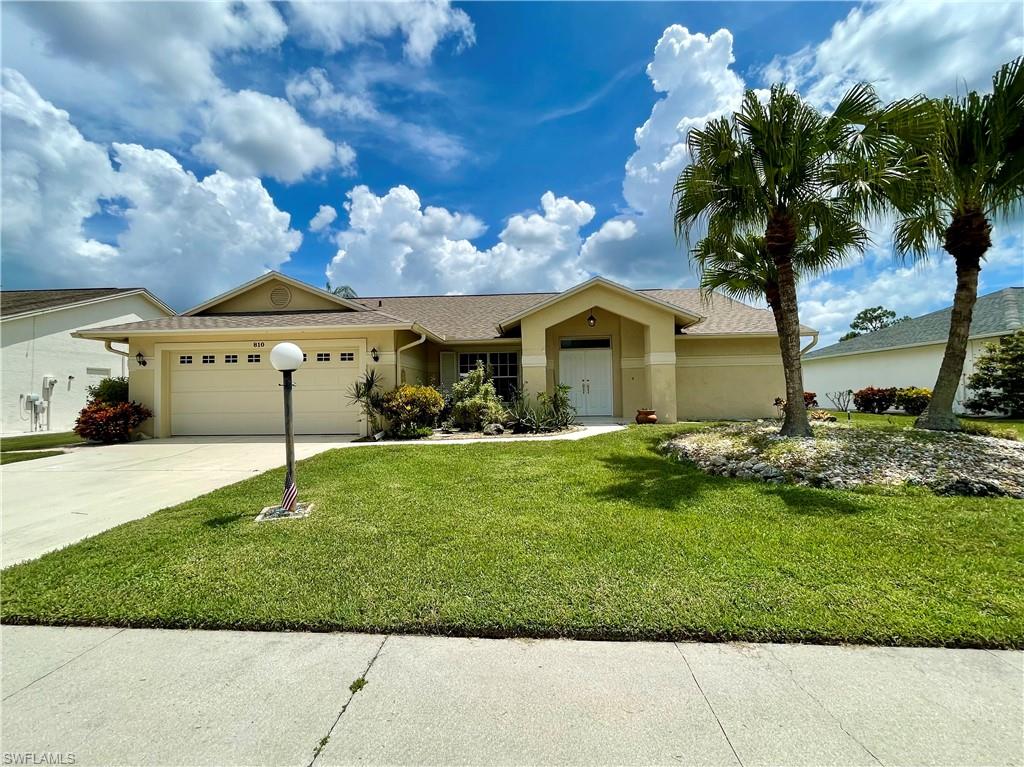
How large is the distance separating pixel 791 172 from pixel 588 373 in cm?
854

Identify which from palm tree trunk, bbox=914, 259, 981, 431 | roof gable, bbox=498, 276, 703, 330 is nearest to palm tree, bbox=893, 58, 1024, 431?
palm tree trunk, bbox=914, 259, 981, 431

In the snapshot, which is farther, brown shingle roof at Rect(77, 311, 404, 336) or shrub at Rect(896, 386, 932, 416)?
shrub at Rect(896, 386, 932, 416)

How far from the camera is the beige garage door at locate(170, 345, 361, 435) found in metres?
12.3

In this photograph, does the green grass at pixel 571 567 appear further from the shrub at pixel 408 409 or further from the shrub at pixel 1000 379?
the shrub at pixel 1000 379

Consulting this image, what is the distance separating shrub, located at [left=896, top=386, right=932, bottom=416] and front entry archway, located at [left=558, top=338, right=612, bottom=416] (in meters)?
12.2

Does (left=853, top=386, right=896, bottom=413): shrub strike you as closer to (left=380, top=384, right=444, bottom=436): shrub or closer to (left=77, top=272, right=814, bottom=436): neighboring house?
(left=77, top=272, right=814, bottom=436): neighboring house

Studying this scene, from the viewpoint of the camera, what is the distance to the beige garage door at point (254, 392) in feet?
40.3

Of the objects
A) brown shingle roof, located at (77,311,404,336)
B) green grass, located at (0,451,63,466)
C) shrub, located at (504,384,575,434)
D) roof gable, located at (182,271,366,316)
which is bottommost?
green grass, located at (0,451,63,466)

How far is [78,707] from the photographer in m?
2.22

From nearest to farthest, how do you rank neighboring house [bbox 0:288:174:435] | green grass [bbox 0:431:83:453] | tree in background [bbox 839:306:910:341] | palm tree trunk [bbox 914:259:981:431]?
palm tree trunk [bbox 914:259:981:431] → green grass [bbox 0:431:83:453] → neighboring house [bbox 0:288:174:435] → tree in background [bbox 839:306:910:341]

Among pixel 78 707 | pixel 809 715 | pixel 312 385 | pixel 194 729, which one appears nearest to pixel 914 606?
pixel 809 715

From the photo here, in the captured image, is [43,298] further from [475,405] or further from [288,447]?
[288,447]

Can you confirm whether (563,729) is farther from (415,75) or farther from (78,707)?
(415,75)

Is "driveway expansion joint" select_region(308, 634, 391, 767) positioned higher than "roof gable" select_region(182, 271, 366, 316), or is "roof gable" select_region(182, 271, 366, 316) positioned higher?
"roof gable" select_region(182, 271, 366, 316)
